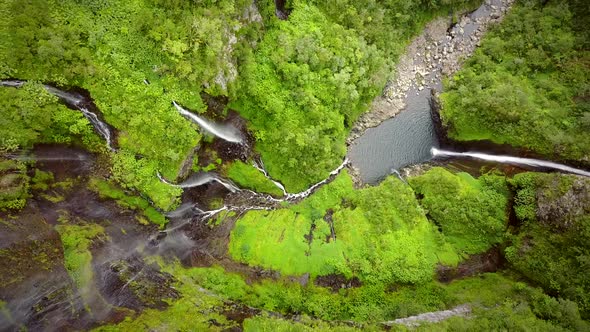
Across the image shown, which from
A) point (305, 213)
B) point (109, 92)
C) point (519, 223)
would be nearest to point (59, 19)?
point (109, 92)

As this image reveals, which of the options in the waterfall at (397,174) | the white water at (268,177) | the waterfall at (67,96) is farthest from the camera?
the waterfall at (397,174)

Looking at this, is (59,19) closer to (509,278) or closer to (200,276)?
(200,276)

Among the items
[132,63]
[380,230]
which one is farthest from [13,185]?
[380,230]

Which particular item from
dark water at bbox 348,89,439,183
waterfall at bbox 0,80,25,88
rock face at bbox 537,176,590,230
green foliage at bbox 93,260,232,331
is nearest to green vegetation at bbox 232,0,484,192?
dark water at bbox 348,89,439,183

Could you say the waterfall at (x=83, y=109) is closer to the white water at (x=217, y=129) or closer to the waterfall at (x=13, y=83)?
the waterfall at (x=13, y=83)

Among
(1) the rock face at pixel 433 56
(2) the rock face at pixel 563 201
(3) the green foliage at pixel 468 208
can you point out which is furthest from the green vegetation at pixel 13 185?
(2) the rock face at pixel 563 201

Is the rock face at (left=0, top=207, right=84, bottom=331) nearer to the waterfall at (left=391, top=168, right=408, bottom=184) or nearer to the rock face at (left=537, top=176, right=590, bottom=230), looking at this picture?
the waterfall at (left=391, top=168, right=408, bottom=184)
